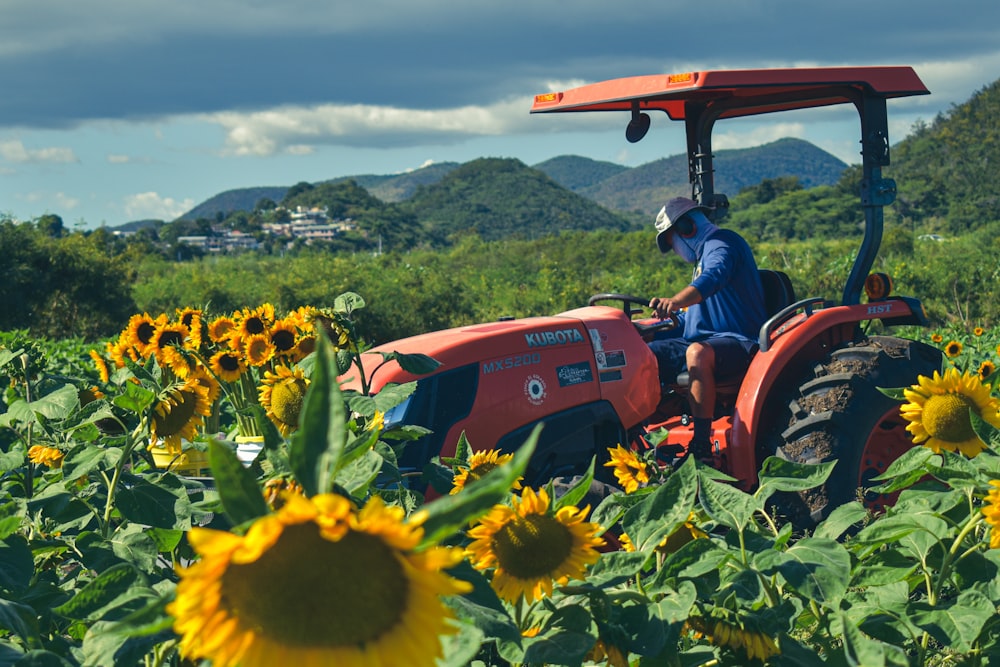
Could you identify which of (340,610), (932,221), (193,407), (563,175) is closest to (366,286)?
(193,407)

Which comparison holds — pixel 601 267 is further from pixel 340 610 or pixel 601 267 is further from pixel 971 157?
pixel 971 157

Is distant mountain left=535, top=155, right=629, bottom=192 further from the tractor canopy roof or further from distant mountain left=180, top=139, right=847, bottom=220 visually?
the tractor canopy roof

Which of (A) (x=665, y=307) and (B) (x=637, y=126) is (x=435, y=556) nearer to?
(A) (x=665, y=307)

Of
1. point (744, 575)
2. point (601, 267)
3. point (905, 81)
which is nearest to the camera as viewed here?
point (744, 575)

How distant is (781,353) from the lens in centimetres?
398

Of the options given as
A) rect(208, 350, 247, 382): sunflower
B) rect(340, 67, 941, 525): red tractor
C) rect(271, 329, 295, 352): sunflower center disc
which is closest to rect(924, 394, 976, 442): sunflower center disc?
rect(271, 329, 295, 352): sunflower center disc

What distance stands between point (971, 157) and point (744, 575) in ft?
160

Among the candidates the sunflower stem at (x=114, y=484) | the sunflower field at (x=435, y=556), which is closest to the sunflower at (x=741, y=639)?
the sunflower field at (x=435, y=556)

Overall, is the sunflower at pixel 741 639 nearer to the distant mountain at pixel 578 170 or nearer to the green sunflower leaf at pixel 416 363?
the green sunflower leaf at pixel 416 363

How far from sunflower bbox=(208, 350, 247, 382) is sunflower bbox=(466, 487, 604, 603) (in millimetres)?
1360

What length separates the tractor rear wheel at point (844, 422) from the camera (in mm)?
3863

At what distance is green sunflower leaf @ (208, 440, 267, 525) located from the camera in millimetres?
740

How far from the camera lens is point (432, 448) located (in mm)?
3406

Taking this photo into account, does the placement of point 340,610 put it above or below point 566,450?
above
